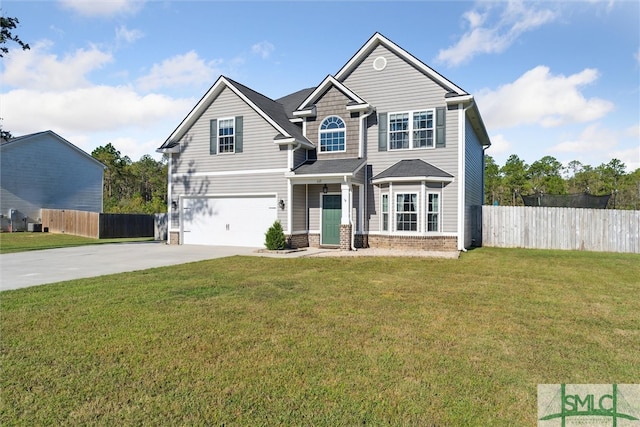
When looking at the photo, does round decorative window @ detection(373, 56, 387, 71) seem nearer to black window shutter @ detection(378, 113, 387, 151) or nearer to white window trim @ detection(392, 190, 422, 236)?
black window shutter @ detection(378, 113, 387, 151)

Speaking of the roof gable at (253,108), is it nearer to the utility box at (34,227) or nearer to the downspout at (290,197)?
the downspout at (290,197)

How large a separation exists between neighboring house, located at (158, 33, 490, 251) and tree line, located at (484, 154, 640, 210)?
30267mm

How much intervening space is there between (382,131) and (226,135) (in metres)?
6.87

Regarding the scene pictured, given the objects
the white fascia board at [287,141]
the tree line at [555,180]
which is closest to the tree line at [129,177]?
the white fascia board at [287,141]

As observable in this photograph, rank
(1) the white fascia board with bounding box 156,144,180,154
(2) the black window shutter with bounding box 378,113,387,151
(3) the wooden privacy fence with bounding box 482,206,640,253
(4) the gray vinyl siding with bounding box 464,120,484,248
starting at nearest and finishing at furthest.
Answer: (3) the wooden privacy fence with bounding box 482,206,640,253
(4) the gray vinyl siding with bounding box 464,120,484,248
(2) the black window shutter with bounding box 378,113,387,151
(1) the white fascia board with bounding box 156,144,180,154

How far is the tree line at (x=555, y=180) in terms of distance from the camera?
4103 centimetres

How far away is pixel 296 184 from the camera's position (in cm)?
1630

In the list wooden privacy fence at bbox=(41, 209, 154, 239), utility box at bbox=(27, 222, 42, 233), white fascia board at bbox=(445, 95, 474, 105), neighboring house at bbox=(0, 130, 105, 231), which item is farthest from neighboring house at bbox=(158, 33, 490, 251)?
neighboring house at bbox=(0, 130, 105, 231)

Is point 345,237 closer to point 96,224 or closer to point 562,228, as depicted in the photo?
point 562,228

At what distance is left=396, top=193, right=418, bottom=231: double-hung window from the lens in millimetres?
15102

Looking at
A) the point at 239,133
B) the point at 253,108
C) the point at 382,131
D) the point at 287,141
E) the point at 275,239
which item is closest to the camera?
the point at 275,239

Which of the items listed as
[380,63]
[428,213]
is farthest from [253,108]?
[428,213]

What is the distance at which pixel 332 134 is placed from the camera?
1669 cm

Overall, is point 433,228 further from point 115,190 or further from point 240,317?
point 115,190
